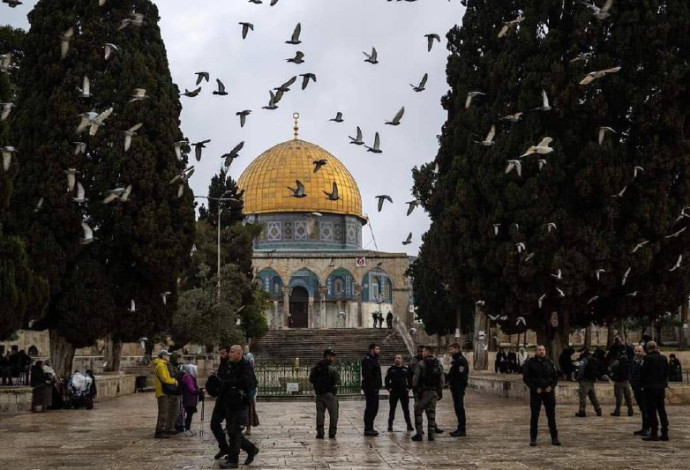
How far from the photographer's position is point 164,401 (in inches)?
527

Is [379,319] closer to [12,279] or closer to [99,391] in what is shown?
[99,391]

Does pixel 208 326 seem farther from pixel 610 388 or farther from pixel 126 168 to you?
pixel 610 388

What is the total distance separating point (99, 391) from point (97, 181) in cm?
511

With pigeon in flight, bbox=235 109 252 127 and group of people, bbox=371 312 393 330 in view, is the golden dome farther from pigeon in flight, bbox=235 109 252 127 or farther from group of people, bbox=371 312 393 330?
pigeon in flight, bbox=235 109 252 127

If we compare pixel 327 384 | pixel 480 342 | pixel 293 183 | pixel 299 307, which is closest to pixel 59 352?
pixel 327 384

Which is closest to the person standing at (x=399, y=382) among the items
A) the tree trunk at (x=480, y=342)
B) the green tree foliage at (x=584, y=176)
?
the green tree foliage at (x=584, y=176)

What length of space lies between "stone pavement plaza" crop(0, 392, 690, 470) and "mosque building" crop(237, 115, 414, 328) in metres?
A: 37.1

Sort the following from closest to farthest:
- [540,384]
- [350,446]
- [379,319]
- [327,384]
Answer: [540,384] → [350,446] → [327,384] → [379,319]

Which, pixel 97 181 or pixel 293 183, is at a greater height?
pixel 293 183

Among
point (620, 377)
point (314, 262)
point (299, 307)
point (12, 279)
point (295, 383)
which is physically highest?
point (314, 262)

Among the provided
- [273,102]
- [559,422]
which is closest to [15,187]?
[273,102]

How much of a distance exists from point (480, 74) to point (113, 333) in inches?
426

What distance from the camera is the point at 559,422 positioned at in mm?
15281

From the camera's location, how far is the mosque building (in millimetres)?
55312
